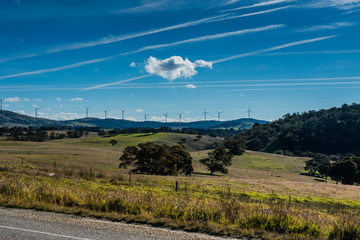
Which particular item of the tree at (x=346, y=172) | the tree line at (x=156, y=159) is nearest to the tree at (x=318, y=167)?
the tree at (x=346, y=172)

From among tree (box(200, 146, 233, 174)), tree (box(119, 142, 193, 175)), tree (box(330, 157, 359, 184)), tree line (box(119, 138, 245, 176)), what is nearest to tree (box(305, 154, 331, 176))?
tree (box(330, 157, 359, 184))

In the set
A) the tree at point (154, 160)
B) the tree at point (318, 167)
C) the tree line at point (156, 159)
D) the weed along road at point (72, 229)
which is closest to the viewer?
the weed along road at point (72, 229)

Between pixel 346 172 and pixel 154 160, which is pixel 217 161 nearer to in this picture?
pixel 154 160

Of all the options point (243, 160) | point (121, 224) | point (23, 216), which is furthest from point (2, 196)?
point (243, 160)

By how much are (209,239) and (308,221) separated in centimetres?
471

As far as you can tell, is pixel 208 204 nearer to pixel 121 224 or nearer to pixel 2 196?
pixel 121 224

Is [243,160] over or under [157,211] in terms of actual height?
under

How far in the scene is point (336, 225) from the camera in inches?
499

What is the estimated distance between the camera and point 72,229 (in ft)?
40.9

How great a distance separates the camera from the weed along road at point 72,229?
1160 centimetres

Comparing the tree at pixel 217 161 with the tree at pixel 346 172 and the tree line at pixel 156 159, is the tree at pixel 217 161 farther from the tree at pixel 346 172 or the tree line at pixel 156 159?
the tree at pixel 346 172

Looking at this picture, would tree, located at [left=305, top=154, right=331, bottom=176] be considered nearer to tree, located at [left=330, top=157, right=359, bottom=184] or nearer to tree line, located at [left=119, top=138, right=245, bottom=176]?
tree, located at [left=330, top=157, right=359, bottom=184]

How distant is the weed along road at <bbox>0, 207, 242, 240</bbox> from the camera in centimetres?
1160

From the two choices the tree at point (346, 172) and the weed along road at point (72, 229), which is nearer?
the weed along road at point (72, 229)
